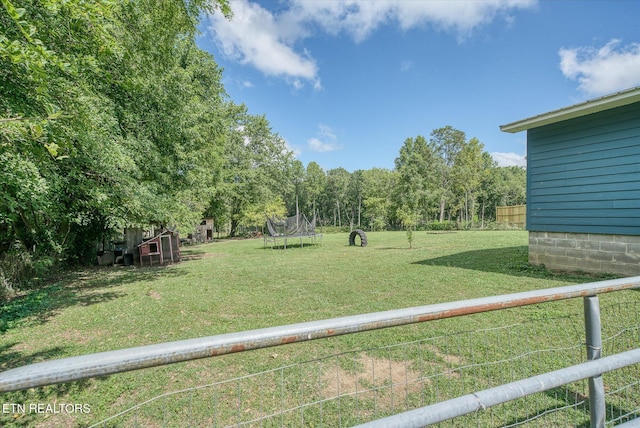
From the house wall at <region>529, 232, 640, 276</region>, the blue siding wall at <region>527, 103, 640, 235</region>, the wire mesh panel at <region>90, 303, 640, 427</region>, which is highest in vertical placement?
the blue siding wall at <region>527, 103, 640, 235</region>

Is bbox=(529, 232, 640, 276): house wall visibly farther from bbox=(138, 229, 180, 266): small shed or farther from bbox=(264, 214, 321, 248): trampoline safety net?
bbox=(138, 229, 180, 266): small shed

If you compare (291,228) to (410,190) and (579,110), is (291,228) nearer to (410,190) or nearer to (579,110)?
(579,110)

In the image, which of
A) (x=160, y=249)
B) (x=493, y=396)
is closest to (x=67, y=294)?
(x=160, y=249)

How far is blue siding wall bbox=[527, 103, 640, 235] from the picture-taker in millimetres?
5758

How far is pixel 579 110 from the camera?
6.16 metres

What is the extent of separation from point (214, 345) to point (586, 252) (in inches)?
329

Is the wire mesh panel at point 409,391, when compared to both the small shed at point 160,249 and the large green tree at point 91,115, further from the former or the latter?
the small shed at point 160,249

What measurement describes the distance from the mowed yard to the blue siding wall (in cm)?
130

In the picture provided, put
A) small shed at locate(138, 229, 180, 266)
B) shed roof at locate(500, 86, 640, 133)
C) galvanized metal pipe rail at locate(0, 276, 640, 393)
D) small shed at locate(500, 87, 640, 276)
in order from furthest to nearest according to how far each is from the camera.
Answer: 1. small shed at locate(138, 229, 180, 266)
2. small shed at locate(500, 87, 640, 276)
3. shed roof at locate(500, 86, 640, 133)
4. galvanized metal pipe rail at locate(0, 276, 640, 393)

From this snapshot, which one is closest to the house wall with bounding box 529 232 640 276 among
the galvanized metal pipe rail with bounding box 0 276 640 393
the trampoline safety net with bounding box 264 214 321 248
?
the galvanized metal pipe rail with bounding box 0 276 640 393

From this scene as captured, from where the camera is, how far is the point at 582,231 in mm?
6496

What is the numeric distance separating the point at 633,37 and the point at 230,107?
24.4 meters

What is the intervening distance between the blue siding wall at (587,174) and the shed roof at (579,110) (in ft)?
0.64

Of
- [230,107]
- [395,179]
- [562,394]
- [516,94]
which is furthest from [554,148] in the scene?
[395,179]
